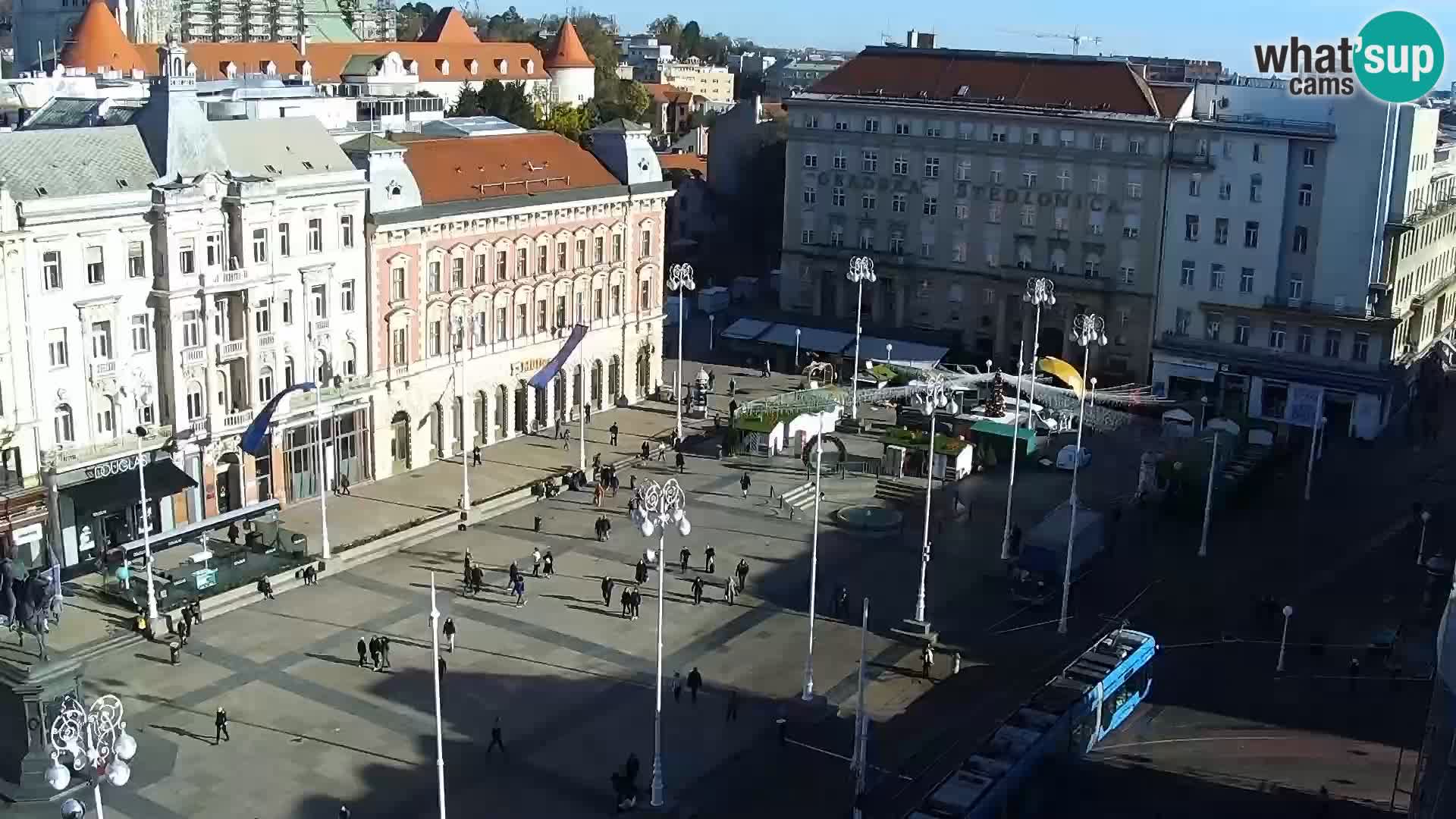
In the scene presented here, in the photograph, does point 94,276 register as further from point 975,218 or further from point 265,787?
point 975,218

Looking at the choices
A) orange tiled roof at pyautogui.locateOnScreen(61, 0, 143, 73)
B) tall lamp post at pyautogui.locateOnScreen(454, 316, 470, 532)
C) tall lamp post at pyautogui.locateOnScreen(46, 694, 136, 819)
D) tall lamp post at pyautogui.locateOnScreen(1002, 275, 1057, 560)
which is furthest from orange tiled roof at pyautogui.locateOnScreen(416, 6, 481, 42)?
tall lamp post at pyautogui.locateOnScreen(46, 694, 136, 819)

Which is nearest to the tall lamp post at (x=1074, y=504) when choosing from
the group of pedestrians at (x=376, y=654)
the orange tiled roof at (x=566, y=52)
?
the group of pedestrians at (x=376, y=654)

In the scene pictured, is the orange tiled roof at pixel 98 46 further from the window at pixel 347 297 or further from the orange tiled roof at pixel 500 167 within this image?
the window at pixel 347 297

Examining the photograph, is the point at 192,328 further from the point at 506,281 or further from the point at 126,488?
the point at 506,281

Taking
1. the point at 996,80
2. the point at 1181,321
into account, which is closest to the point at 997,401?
the point at 1181,321

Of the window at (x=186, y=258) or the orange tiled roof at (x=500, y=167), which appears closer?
the window at (x=186, y=258)
